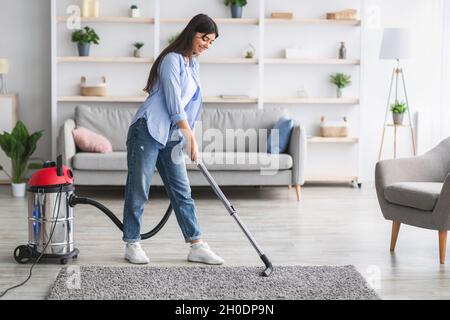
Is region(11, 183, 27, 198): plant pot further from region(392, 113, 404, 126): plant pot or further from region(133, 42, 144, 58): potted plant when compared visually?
region(392, 113, 404, 126): plant pot

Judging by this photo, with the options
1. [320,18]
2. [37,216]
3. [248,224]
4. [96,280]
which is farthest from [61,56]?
[96,280]

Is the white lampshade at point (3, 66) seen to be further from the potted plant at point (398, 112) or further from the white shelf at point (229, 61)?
the potted plant at point (398, 112)

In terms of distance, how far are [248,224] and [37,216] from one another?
180 cm

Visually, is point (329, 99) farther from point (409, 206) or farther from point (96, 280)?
point (96, 280)

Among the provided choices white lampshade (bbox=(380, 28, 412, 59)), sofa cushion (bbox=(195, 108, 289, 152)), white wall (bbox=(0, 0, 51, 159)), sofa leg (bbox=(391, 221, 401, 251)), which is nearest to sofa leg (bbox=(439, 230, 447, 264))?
sofa leg (bbox=(391, 221, 401, 251))

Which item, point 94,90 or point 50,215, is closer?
point 50,215

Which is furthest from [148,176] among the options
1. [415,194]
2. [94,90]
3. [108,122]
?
Result: [94,90]

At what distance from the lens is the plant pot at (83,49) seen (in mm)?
7082

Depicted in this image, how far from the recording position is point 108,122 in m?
7.00

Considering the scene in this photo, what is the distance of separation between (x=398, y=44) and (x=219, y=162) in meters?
2.06

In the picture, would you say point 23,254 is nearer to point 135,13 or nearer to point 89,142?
point 89,142

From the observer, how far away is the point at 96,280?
3.50 m

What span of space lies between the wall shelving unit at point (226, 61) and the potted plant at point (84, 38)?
0.25ft

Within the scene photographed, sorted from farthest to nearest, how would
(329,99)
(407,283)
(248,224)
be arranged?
(329,99) < (248,224) < (407,283)
